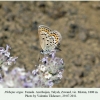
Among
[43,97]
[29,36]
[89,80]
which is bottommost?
[43,97]

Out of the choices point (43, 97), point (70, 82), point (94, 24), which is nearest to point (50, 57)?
point (43, 97)

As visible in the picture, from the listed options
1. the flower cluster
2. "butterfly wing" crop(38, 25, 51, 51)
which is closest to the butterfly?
"butterfly wing" crop(38, 25, 51, 51)

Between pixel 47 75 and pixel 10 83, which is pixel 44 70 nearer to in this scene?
pixel 47 75

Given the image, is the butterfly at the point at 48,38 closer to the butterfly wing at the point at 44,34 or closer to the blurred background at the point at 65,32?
the butterfly wing at the point at 44,34

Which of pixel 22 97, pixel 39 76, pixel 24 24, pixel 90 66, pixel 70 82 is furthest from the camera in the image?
pixel 24 24

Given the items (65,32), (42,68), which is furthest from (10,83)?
(65,32)

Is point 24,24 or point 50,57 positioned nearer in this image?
point 50,57

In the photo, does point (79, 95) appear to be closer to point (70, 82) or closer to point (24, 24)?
point (70, 82)

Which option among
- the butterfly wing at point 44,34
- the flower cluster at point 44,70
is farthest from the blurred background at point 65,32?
the flower cluster at point 44,70
